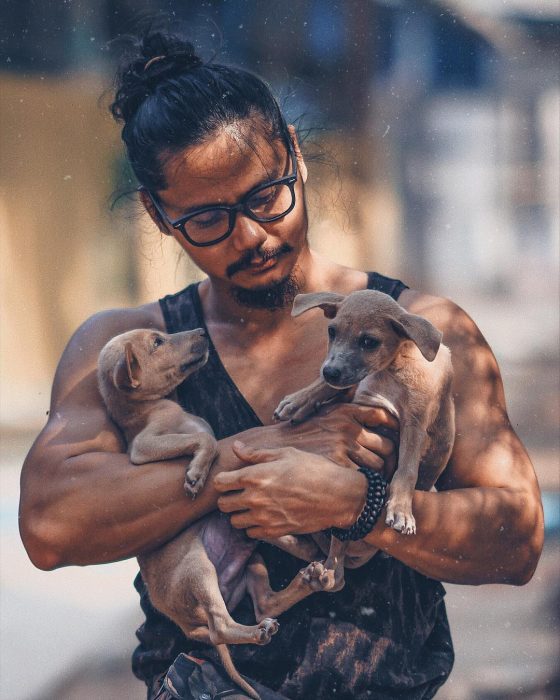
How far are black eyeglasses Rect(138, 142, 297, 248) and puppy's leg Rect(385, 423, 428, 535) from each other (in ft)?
1.86

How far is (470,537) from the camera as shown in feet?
7.03

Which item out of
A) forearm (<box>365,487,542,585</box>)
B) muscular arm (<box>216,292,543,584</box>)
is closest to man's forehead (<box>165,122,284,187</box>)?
muscular arm (<box>216,292,543,584</box>)

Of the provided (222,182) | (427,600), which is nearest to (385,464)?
(427,600)

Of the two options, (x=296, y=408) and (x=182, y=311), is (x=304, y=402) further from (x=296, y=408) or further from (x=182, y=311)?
(x=182, y=311)

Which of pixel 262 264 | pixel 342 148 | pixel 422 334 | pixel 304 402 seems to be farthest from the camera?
pixel 342 148

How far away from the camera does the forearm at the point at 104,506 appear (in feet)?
6.77

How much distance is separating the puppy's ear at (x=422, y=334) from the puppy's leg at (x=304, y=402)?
0.89 feet

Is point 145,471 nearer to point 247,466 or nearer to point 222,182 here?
point 247,466

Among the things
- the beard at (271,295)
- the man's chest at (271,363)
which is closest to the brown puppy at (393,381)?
the man's chest at (271,363)

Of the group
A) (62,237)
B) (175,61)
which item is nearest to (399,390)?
(175,61)

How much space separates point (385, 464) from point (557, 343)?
1.53m

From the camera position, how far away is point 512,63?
3.28 metres

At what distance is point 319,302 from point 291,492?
41 cm

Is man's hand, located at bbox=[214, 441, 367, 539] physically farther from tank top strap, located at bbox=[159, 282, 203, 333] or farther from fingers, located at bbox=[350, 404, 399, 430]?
tank top strap, located at bbox=[159, 282, 203, 333]
